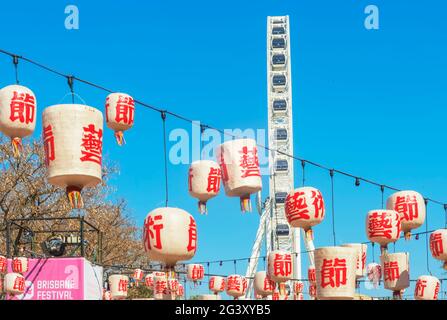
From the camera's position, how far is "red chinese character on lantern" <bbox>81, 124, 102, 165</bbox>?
936cm

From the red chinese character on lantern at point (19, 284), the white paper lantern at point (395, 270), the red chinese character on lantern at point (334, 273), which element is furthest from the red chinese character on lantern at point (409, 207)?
the red chinese character on lantern at point (19, 284)

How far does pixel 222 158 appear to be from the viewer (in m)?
12.4

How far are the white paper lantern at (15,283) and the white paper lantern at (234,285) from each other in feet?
30.2

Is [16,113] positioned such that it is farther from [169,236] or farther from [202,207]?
[202,207]

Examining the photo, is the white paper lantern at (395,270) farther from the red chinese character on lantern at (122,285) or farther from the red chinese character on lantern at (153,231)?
the red chinese character on lantern at (153,231)

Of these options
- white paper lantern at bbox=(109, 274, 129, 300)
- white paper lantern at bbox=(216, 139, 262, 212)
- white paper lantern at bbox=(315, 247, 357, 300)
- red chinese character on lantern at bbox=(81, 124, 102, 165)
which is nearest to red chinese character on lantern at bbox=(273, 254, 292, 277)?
white paper lantern at bbox=(109, 274, 129, 300)

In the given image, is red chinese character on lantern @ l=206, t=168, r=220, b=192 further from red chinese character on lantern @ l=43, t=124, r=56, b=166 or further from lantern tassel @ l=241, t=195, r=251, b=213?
red chinese character on lantern @ l=43, t=124, r=56, b=166

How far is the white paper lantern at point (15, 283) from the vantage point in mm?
17766

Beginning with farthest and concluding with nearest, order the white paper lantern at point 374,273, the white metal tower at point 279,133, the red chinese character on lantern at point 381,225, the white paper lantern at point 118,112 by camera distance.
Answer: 1. the white metal tower at point 279,133
2. the white paper lantern at point 374,273
3. the red chinese character on lantern at point 381,225
4. the white paper lantern at point 118,112

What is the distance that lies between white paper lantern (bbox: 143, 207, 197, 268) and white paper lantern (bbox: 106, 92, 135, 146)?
1.52 meters

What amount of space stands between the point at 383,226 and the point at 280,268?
515 cm

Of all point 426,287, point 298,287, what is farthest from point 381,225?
point 298,287

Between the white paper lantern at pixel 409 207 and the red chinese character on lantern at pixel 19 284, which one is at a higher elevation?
the white paper lantern at pixel 409 207
